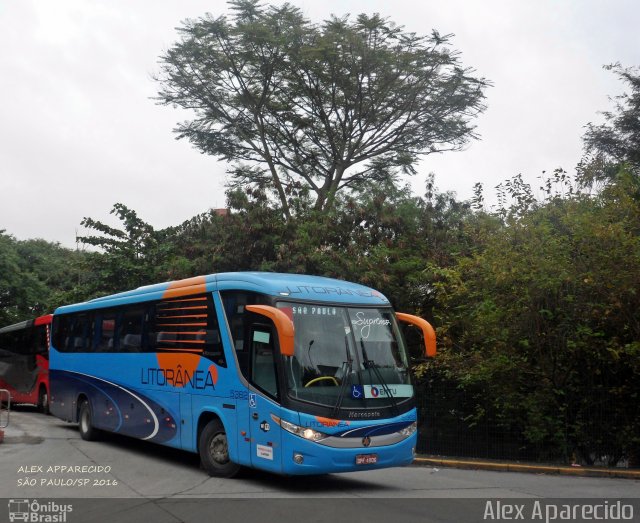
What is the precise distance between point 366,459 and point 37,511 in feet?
13.8

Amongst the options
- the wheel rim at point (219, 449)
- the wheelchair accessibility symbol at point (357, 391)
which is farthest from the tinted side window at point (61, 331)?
the wheelchair accessibility symbol at point (357, 391)

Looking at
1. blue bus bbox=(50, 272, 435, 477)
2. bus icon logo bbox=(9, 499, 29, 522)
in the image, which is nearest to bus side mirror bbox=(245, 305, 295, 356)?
blue bus bbox=(50, 272, 435, 477)

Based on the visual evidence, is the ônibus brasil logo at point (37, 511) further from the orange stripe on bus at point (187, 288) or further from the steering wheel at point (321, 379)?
the orange stripe on bus at point (187, 288)

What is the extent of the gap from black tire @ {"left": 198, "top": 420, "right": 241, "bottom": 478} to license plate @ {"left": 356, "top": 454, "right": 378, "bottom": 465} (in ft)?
6.67

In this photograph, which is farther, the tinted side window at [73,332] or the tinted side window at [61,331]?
the tinted side window at [61,331]

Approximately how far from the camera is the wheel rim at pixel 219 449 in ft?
38.9

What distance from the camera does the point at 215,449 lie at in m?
12.1

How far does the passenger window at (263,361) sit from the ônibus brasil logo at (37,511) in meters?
2.92

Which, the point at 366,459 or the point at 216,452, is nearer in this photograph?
the point at 366,459

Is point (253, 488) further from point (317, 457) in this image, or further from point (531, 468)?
point (531, 468)

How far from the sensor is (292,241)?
2270cm

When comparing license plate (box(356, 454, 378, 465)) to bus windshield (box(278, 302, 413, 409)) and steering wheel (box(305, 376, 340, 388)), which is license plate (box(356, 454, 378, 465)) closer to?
bus windshield (box(278, 302, 413, 409))

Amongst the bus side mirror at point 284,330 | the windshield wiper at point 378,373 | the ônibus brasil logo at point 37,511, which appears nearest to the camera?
the ônibus brasil logo at point 37,511

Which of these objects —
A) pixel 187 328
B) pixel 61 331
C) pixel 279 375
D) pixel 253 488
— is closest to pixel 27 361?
pixel 61 331
